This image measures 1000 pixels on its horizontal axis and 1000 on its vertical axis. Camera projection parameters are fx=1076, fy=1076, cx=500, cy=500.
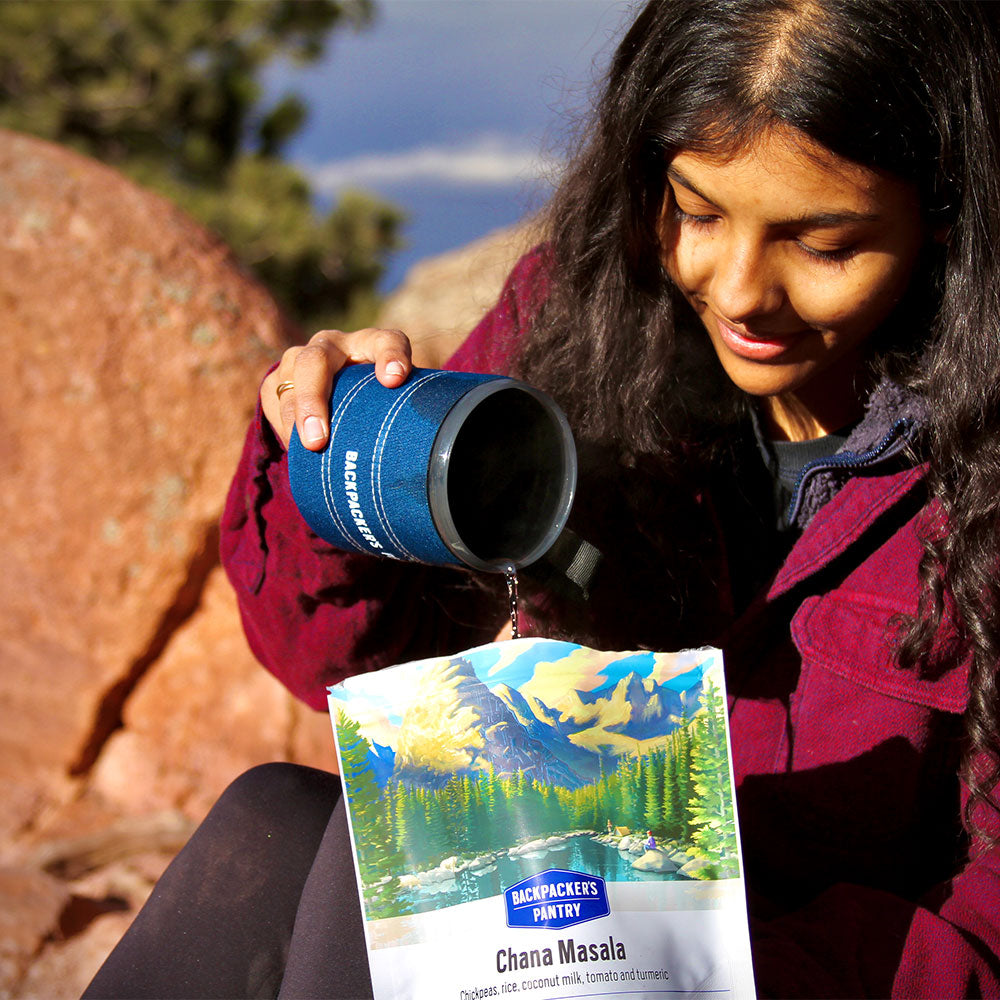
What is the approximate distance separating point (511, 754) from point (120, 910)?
128cm

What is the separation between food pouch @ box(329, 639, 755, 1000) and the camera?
0.90m

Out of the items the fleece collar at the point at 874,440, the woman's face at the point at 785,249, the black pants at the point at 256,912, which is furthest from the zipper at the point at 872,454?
the black pants at the point at 256,912

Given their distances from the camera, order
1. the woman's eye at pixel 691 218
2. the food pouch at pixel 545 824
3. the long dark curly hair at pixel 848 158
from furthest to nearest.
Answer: the woman's eye at pixel 691 218 < the long dark curly hair at pixel 848 158 < the food pouch at pixel 545 824

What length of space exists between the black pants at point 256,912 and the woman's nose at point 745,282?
0.70 meters

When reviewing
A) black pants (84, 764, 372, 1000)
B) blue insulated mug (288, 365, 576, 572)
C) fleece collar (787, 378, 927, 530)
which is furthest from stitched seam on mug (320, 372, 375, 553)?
fleece collar (787, 378, 927, 530)

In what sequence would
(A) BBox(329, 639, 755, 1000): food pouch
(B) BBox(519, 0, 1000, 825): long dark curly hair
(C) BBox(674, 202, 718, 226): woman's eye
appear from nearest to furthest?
(A) BBox(329, 639, 755, 1000): food pouch < (B) BBox(519, 0, 1000, 825): long dark curly hair < (C) BBox(674, 202, 718, 226): woman's eye

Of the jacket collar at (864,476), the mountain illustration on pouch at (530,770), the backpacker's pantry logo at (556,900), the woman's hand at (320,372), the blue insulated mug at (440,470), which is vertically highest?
the woman's hand at (320,372)

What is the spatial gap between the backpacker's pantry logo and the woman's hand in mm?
457

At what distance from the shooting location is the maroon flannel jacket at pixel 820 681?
1.20m

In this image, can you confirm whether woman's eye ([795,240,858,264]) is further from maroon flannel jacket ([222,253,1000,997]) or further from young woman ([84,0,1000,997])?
maroon flannel jacket ([222,253,1000,997])

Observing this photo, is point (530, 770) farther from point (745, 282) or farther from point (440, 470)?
point (745, 282)

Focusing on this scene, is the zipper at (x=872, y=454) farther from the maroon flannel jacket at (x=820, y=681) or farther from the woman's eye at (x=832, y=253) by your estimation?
the woman's eye at (x=832, y=253)

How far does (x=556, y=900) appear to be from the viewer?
0.91 m

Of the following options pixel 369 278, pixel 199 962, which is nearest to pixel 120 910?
pixel 199 962
